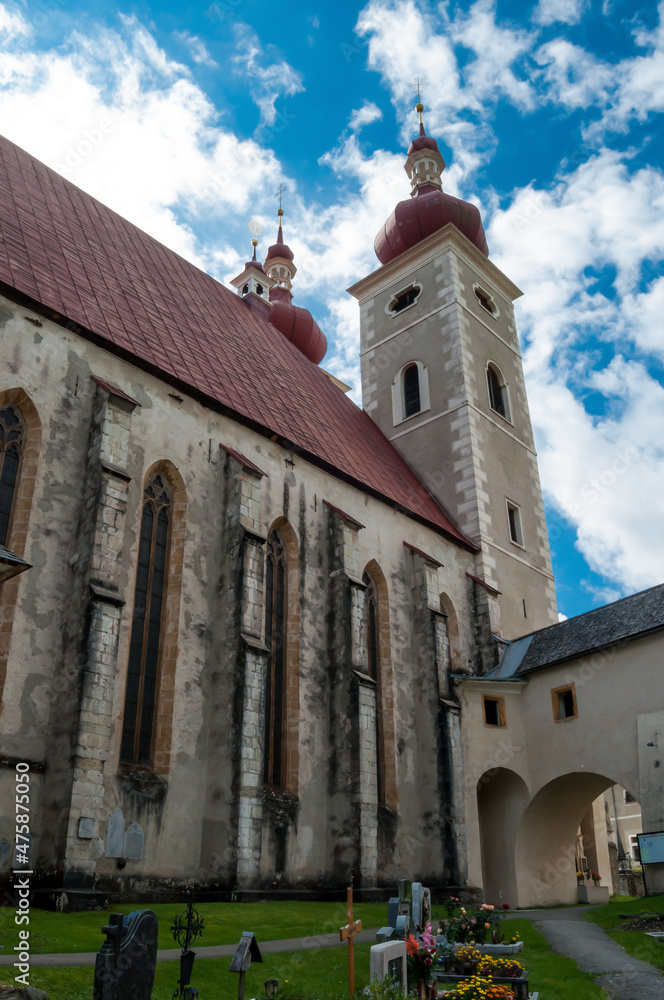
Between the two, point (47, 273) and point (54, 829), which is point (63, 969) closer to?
point (54, 829)

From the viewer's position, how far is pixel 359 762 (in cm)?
1518

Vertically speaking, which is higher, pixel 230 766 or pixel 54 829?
pixel 230 766

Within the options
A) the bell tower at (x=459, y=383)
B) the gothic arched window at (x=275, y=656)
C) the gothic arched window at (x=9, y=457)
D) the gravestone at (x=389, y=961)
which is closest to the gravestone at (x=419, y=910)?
the gravestone at (x=389, y=961)

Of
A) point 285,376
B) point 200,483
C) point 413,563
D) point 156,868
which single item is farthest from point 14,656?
point 285,376

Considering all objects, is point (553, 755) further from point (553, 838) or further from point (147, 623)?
point (147, 623)

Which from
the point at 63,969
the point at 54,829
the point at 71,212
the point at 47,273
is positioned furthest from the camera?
the point at 71,212

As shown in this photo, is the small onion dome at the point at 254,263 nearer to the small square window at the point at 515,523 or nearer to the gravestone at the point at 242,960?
the small square window at the point at 515,523

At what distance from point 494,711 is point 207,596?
884 cm

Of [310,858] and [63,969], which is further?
[310,858]

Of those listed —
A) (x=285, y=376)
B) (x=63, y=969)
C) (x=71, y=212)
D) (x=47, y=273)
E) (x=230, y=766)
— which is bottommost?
(x=63, y=969)

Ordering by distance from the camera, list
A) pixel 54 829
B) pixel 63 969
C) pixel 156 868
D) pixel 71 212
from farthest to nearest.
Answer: pixel 71 212, pixel 156 868, pixel 54 829, pixel 63 969

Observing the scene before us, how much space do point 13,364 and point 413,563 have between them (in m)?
10.7

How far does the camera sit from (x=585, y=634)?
1925 centimetres

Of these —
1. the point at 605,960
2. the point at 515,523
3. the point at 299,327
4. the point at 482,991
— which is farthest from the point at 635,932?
the point at 299,327
